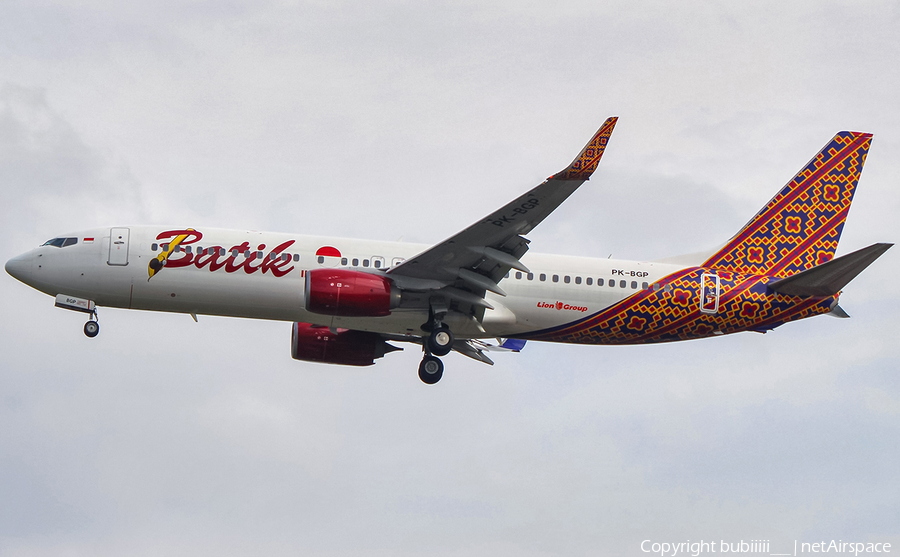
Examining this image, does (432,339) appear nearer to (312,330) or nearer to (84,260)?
(312,330)

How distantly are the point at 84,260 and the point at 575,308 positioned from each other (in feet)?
52.5

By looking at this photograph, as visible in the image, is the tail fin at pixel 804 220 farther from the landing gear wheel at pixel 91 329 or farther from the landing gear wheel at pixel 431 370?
the landing gear wheel at pixel 91 329

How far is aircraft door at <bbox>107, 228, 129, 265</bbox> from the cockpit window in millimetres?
1365

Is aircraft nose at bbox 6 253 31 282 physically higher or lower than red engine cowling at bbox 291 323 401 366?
higher

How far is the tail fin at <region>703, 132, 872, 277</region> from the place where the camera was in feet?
127

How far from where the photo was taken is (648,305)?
36.8 m

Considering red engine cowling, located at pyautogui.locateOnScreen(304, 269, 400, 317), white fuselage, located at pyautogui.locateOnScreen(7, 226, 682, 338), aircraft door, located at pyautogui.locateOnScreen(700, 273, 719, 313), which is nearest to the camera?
red engine cowling, located at pyautogui.locateOnScreen(304, 269, 400, 317)

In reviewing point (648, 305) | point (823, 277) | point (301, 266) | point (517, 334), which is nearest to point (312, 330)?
point (301, 266)

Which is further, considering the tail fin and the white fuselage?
the tail fin

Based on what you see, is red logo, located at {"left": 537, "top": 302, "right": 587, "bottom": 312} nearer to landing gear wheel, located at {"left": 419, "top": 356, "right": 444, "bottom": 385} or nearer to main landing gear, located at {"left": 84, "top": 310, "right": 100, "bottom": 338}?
landing gear wheel, located at {"left": 419, "top": 356, "right": 444, "bottom": 385}

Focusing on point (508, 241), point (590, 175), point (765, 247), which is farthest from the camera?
point (765, 247)

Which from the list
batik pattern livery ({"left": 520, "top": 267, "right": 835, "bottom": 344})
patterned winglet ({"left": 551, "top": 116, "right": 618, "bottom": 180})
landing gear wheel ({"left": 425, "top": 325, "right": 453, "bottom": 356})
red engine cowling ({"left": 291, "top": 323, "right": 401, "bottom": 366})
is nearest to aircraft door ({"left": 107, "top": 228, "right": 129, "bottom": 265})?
red engine cowling ({"left": 291, "top": 323, "right": 401, "bottom": 366})

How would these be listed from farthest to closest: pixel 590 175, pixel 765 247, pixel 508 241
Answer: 1. pixel 765 247
2. pixel 508 241
3. pixel 590 175

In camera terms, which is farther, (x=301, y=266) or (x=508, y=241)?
(x=301, y=266)
